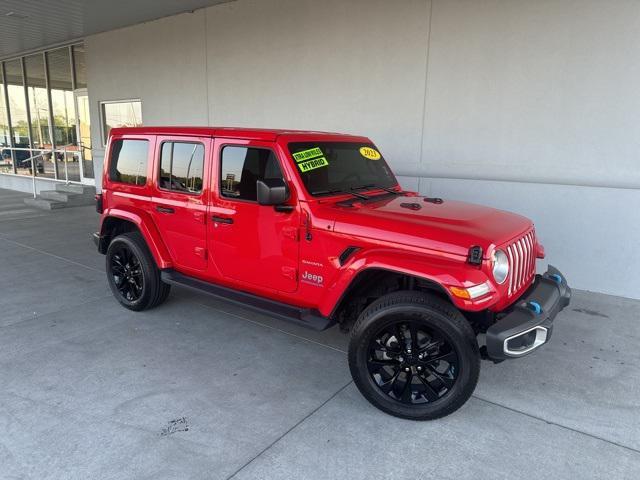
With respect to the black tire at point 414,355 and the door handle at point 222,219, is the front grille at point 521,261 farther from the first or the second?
the door handle at point 222,219

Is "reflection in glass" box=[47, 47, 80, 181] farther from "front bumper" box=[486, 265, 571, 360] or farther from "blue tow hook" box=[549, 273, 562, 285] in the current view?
"front bumper" box=[486, 265, 571, 360]

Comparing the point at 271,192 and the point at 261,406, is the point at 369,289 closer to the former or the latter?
the point at 271,192

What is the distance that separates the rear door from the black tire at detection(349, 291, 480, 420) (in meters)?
1.79

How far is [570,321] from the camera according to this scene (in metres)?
4.71

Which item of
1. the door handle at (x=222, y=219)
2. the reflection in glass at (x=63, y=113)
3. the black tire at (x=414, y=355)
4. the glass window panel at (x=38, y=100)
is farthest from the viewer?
the glass window panel at (x=38, y=100)

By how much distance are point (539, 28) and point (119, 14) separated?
810 centimetres

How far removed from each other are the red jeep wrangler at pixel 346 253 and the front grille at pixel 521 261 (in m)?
0.02

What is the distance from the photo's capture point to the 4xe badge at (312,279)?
3.41 metres

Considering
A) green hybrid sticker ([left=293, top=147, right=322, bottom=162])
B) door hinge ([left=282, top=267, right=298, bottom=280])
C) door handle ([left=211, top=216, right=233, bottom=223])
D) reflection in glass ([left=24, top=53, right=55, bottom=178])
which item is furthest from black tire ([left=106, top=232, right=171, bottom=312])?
reflection in glass ([left=24, top=53, right=55, bottom=178])

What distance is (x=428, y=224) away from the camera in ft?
10.2

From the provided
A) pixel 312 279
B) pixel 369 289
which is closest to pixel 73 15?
pixel 312 279

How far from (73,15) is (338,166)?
9.05 meters

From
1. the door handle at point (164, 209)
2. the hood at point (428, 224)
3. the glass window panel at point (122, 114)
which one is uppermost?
the glass window panel at point (122, 114)

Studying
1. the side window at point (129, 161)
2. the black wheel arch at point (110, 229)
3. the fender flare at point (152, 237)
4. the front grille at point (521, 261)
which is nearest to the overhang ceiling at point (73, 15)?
the side window at point (129, 161)
